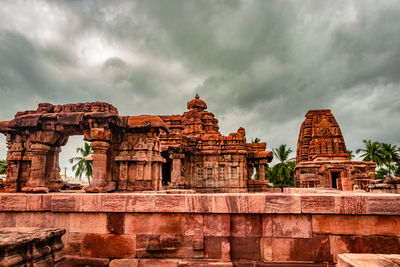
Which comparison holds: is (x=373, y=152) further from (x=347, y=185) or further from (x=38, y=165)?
(x=38, y=165)

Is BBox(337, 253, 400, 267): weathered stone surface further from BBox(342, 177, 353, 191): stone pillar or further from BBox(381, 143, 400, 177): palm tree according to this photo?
BBox(381, 143, 400, 177): palm tree

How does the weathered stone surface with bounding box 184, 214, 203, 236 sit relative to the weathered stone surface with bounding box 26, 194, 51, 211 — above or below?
below

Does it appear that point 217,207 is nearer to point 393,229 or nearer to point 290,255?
point 290,255

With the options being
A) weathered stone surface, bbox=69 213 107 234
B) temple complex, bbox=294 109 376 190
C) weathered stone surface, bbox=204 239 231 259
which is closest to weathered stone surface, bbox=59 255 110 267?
weathered stone surface, bbox=69 213 107 234

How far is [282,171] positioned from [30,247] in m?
35.1

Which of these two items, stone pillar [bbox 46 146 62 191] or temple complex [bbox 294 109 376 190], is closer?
stone pillar [bbox 46 146 62 191]

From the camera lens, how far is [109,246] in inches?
155

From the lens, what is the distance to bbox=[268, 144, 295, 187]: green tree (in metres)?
34.6

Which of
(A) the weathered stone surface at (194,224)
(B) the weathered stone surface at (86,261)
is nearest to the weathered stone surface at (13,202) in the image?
(B) the weathered stone surface at (86,261)

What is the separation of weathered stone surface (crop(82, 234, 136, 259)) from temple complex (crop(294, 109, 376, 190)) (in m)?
17.5

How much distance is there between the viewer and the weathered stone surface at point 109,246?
3872 millimetres

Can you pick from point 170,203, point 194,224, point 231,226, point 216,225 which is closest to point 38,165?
point 170,203

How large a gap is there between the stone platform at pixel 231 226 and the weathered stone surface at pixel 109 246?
1cm

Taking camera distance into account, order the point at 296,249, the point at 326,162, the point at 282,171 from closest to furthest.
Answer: the point at 296,249 < the point at 326,162 < the point at 282,171
